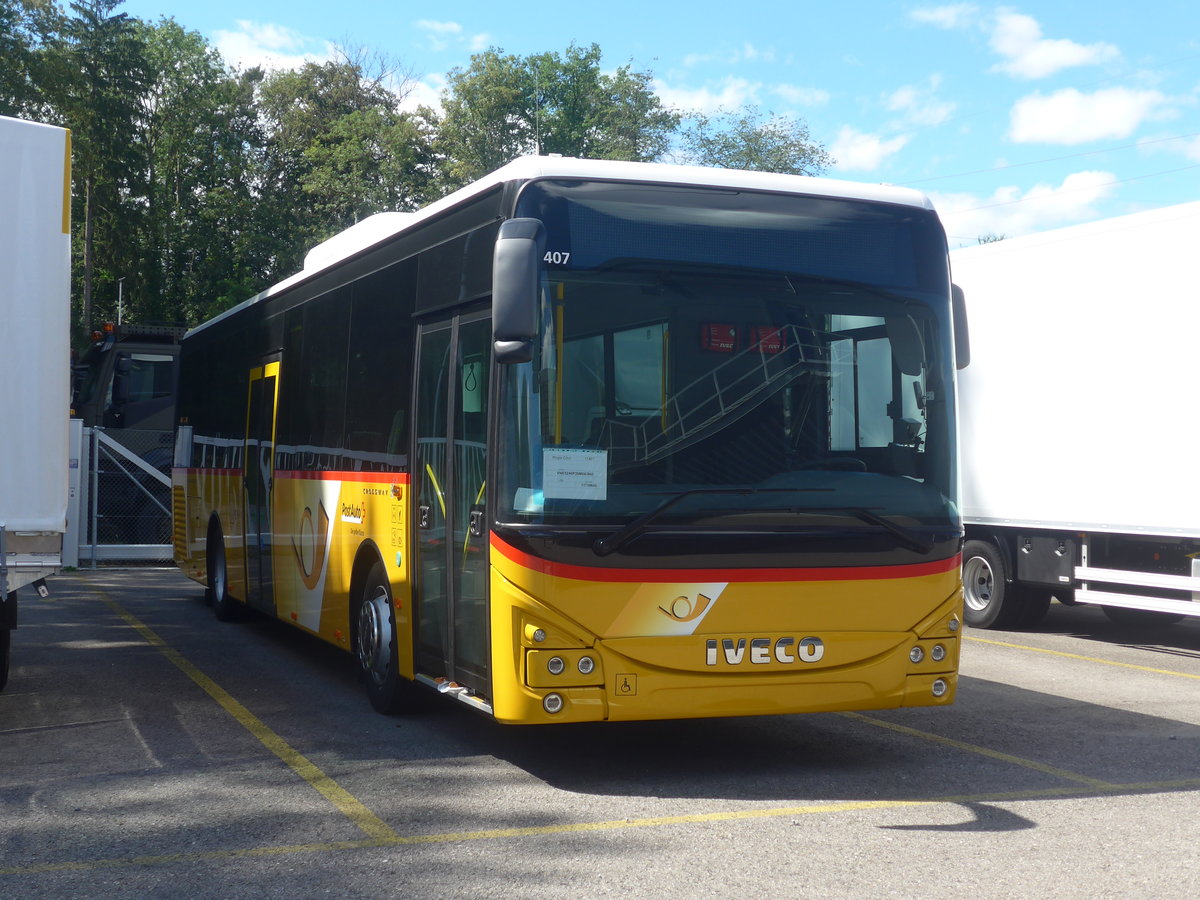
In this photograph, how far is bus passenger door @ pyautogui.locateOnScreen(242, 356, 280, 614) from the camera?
1166 centimetres

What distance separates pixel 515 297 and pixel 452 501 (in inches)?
61.2

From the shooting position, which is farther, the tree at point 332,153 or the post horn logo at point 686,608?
the tree at point 332,153

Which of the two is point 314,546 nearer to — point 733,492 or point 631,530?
point 631,530

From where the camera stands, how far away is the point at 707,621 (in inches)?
261

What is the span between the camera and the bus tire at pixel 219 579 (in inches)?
547

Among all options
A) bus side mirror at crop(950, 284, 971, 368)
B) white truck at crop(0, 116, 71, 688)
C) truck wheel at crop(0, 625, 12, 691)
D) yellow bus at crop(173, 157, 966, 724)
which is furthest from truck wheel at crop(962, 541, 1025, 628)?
white truck at crop(0, 116, 71, 688)

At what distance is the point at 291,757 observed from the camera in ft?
24.3

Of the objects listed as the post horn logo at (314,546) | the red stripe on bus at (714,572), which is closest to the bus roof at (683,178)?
the red stripe on bus at (714,572)

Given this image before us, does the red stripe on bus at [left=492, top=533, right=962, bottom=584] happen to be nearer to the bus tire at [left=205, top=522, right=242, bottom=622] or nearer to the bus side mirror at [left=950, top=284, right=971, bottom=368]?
the bus side mirror at [left=950, top=284, right=971, bottom=368]

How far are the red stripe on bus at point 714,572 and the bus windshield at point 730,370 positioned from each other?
0.14 m

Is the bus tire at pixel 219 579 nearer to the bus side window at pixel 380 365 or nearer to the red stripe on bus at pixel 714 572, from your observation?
the bus side window at pixel 380 365

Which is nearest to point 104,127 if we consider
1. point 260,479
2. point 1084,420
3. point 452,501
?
point 260,479

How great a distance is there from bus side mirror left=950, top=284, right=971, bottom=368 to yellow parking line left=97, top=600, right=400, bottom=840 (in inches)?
153

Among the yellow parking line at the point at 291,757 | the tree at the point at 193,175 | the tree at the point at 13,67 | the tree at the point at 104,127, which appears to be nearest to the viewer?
the yellow parking line at the point at 291,757
